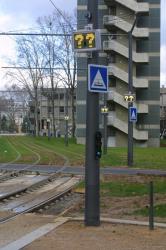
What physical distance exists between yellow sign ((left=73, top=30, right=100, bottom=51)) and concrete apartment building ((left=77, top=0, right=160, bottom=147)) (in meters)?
56.2

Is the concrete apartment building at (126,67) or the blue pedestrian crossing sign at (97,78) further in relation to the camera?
the concrete apartment building at (126,67)

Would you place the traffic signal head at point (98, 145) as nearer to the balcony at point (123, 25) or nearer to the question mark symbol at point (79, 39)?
the question mark symbol at point (79, 39)

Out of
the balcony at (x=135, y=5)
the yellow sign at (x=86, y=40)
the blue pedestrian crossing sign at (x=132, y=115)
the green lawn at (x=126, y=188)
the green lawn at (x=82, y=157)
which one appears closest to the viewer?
the yellow sign at (x=86, y=40)

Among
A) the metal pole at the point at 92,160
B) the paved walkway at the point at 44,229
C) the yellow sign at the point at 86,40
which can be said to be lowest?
the paved walkway at the point at 44,229

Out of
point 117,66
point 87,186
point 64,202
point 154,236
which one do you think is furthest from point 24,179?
point 117,66

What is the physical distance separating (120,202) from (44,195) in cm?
316

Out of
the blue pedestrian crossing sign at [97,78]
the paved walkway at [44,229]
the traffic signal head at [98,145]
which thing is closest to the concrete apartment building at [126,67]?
the paved walkway at [44,229]

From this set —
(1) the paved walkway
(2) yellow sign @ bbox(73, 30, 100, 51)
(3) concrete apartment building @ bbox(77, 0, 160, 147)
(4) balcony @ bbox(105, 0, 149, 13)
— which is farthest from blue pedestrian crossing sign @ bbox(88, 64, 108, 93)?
(4) balcony @ bbox(105, 0, 149, 13)

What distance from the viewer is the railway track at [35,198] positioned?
1500cm

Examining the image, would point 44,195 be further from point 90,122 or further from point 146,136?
point 146,136

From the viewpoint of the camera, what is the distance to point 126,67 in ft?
236

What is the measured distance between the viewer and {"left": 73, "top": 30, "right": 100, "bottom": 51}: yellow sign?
1188 centimetres

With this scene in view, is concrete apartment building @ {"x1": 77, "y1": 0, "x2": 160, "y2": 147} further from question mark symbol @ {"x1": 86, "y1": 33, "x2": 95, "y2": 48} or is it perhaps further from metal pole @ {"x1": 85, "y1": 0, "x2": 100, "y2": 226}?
question mark symbol @ {"x1": 86, "y1": 33, "x2": 95, "y2": 48}

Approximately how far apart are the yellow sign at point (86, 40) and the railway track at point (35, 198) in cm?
418
